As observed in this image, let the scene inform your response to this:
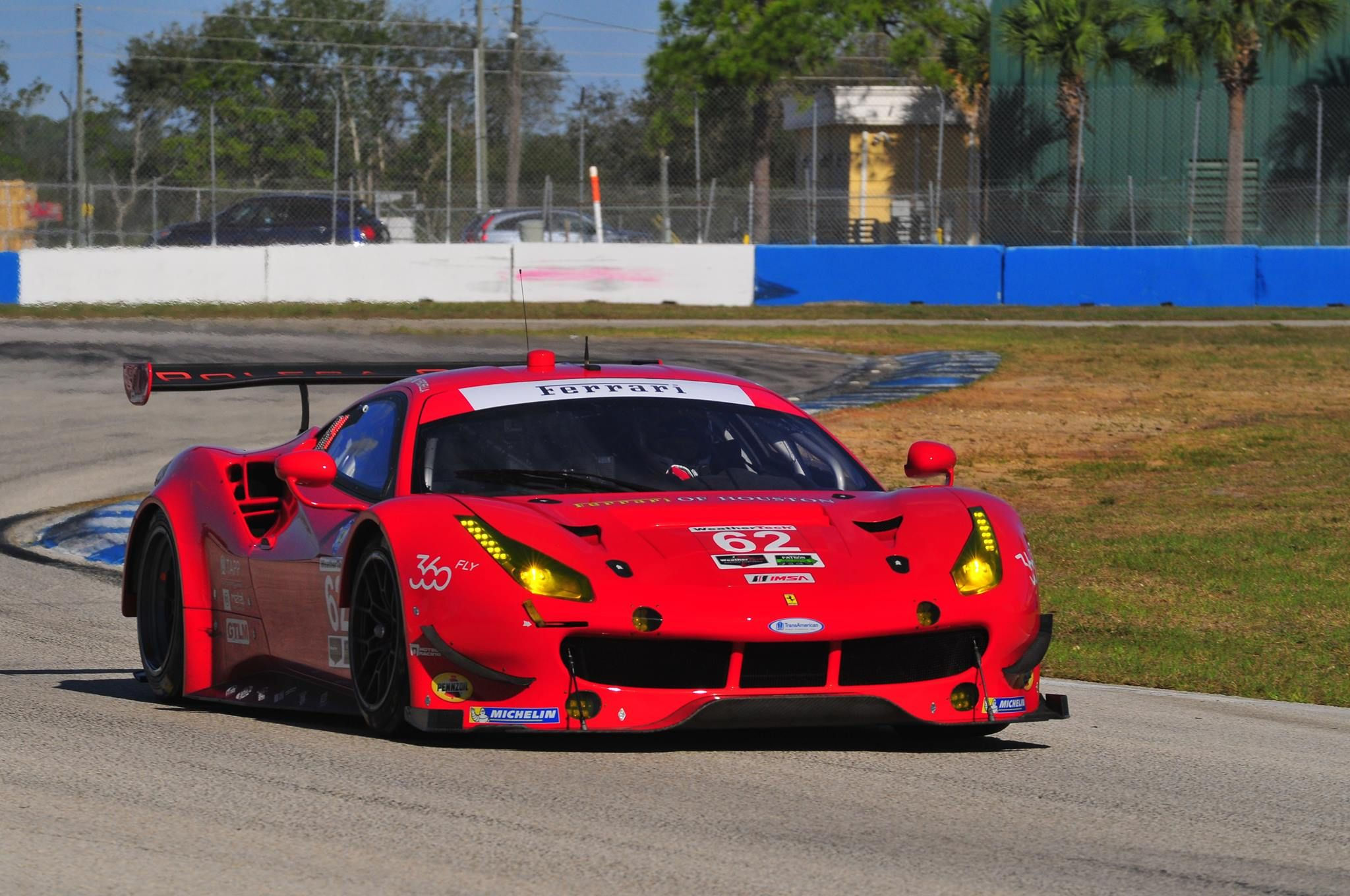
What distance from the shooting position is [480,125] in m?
41.8

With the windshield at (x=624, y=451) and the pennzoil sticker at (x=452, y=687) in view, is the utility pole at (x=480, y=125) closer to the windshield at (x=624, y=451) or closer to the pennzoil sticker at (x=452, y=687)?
the windshield at (x=624, y=451)

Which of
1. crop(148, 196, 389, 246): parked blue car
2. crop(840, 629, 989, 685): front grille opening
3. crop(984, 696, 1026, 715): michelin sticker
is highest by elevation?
crop(148, 196, 389, 246): parked blue car

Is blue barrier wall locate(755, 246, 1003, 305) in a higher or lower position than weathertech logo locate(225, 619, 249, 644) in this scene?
higher

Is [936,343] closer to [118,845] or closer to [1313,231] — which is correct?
[1313,231]

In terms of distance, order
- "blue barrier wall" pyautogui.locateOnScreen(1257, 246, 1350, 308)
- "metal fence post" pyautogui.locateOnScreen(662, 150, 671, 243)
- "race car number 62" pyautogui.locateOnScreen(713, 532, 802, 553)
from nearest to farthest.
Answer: "race car number 62" pyautogui.locateOnScreen(713, 532, 802, 553) → "blue barrier wall" pyautogui.locateOnScreen(1257, 246, 1350, 308) → "metal fence post" pyautogui.locateOnScreen(662, 150, 671, 243)

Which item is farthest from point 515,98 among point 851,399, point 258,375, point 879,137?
point 258,375

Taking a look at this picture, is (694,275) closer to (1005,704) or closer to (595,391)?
(595,391)

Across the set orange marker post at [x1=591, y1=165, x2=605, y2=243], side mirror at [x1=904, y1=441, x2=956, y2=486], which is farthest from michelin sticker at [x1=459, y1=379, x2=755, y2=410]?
orange marker post at [x1=591, y1=165, x2=605, y2=243]

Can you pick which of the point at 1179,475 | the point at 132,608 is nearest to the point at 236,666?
the point at 132,608

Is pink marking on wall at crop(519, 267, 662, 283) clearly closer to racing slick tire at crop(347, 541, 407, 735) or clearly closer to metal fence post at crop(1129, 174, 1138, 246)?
metal fence post at crop(1129, 174, 1138, 246)

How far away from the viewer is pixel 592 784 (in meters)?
5.04

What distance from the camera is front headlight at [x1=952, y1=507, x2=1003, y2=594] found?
18.3 ft

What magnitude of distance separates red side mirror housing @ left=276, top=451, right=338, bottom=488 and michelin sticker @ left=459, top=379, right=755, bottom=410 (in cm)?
50

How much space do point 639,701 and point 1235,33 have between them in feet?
131
